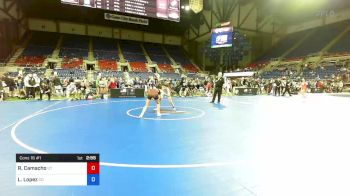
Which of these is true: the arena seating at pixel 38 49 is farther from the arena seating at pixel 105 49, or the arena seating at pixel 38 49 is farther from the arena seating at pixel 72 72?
the arena seating at pixel 105 49

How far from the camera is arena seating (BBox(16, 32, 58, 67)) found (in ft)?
97.8

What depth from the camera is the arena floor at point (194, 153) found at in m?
3.17

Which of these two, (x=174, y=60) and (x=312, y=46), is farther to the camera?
(x=174, y=60)

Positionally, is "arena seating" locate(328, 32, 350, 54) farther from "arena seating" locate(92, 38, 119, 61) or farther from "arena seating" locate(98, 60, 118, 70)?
"arena seating" locate(92, 38, 119, 61)

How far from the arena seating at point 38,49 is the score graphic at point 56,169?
3149cm

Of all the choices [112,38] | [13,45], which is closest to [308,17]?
[112,38]

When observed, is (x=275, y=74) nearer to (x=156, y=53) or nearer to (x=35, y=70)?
(x=156, y=53)

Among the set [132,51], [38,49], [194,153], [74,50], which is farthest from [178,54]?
[194,153]

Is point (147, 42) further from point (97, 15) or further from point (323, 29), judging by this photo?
point (323, 29)

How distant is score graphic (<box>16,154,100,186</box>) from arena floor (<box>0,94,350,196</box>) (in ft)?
3.58

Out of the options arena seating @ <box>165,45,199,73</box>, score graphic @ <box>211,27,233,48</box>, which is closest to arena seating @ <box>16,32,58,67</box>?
arena seating @ <box>165,45,199,73</box>

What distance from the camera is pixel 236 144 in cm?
516

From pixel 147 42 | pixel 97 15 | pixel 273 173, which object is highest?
pixel 97 15

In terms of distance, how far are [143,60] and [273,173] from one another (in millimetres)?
36475
